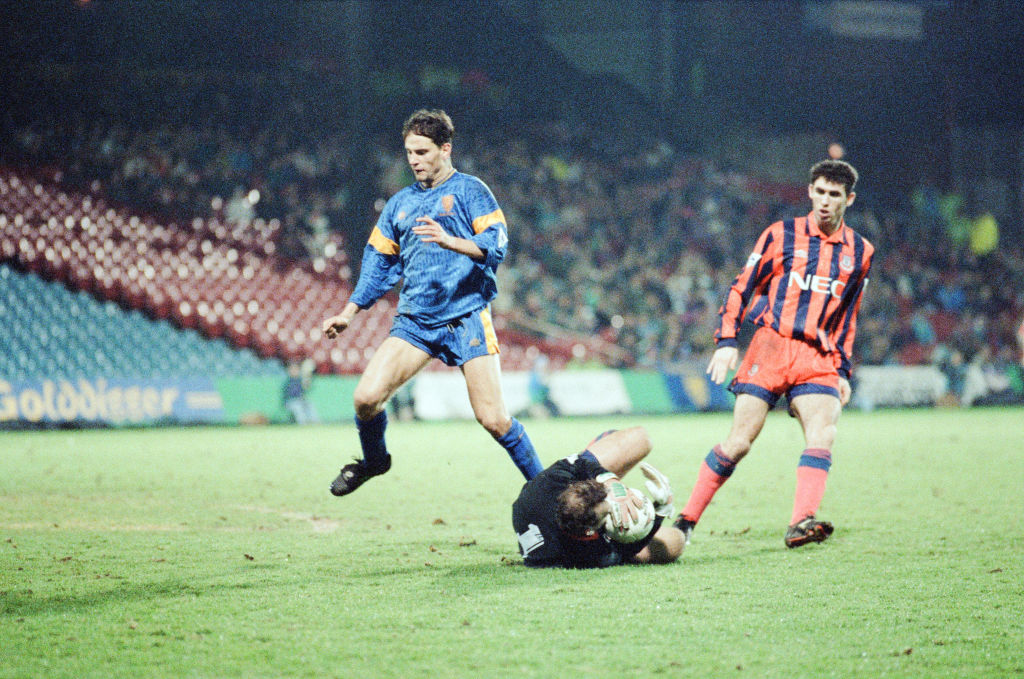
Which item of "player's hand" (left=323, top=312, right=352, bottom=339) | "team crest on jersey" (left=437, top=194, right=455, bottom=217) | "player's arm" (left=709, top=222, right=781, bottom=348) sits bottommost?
"player's hand" (left=323, top=312, right=352, bottom=339)

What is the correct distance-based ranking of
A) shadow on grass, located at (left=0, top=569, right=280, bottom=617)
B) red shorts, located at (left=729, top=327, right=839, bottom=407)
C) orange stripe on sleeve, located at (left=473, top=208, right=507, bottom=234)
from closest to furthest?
shadow on grass, located at (left=0, top=569, right=280, bottom=617)
orange stripe on sleeve, located at (left=473, top=208, right=507, bottom=234)
red shorts, located at (left=729, top=327, right=839, bottom=407)

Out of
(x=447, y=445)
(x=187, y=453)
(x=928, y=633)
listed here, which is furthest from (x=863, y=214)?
(x=928, y=633)

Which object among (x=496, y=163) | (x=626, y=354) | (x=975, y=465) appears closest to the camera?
(x=975, y=465)

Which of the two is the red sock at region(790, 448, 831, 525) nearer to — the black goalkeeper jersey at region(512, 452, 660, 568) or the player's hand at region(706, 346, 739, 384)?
the player's hand at region(706, 346, 739, 384)

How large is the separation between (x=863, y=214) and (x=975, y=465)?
2112 cm

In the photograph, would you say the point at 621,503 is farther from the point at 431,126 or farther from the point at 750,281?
the point at 431,126

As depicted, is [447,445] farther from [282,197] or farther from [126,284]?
[282,197]

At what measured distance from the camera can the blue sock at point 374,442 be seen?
21.1 ft

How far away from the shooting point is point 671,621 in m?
4.46

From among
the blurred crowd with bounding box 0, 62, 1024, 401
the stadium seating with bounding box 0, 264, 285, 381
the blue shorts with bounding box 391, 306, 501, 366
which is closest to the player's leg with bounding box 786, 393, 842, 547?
the blue shorts with bounding box 391, 306, 501, 366

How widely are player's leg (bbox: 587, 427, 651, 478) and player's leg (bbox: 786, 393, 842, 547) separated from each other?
1.16m

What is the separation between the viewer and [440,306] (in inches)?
254

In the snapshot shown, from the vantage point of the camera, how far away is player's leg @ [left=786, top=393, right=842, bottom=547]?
649 cm

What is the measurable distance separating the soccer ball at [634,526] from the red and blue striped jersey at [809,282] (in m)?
1.59
